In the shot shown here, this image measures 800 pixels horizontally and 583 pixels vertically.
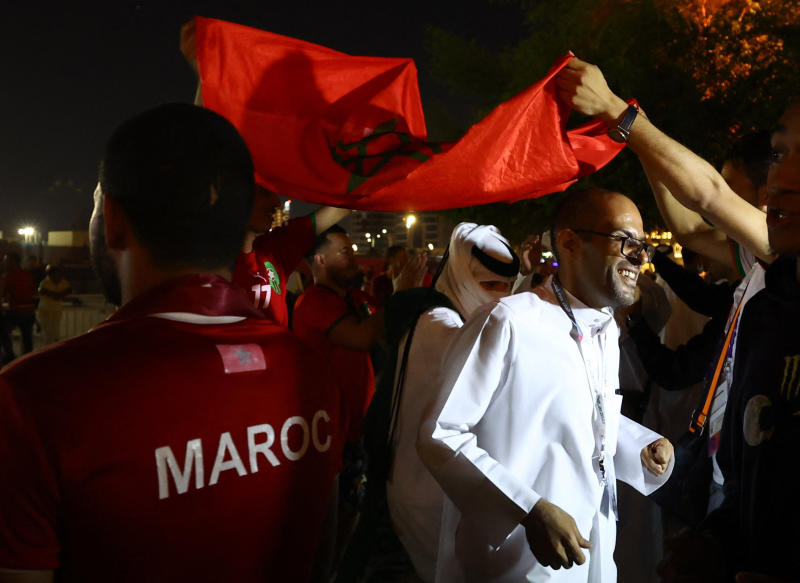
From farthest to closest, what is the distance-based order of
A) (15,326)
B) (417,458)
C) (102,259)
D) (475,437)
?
1. (15,326)
2. (417,458)
3. (475,437)
4. (102,259)

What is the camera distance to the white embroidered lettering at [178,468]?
140cm

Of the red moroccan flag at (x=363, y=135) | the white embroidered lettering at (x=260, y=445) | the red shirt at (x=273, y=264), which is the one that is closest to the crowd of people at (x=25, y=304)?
the red shirt at (x=273, y=264)

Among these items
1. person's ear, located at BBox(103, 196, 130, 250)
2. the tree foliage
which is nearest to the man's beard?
person's ear, located at BBox(103, 196, 130, 250)

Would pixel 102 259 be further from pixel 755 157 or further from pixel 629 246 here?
pixel 755 157

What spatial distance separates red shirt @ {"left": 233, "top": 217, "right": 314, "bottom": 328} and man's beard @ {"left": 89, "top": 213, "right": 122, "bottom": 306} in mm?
1854

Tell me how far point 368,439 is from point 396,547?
0.54 meters

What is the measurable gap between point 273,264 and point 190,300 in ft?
9.87

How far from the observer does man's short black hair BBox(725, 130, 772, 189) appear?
3193 mm

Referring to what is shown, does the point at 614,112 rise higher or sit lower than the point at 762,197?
higher

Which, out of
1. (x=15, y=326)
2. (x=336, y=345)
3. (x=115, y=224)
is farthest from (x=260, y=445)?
(x=15, y=326)

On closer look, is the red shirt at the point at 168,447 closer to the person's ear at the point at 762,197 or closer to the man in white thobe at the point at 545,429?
the man in white thobe at the point at 545,429

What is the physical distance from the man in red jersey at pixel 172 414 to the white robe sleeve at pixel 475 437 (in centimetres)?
78

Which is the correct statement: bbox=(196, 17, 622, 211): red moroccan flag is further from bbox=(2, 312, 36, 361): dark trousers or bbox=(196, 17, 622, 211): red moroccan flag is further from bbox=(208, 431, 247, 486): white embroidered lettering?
bbox=(2, 312, 36, 361): dark trousers

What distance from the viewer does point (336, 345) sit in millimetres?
5387
